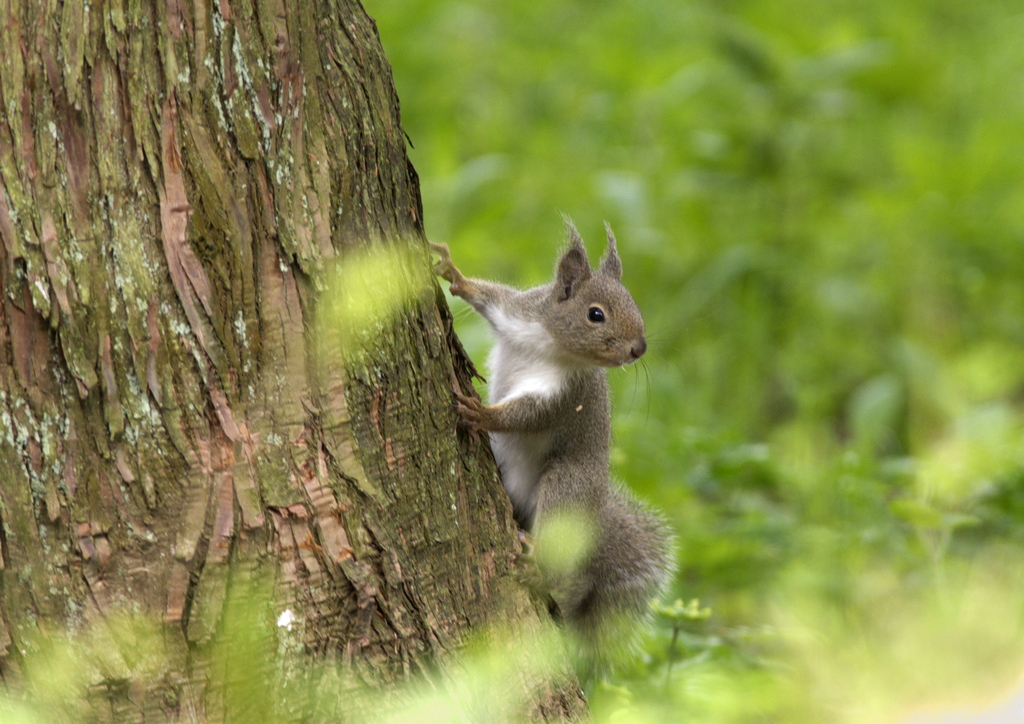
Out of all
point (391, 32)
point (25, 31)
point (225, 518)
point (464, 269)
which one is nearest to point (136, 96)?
point (25, 31)

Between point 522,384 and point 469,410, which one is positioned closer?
point 469,410

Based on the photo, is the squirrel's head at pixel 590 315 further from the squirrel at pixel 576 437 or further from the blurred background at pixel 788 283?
the blurred background at pixel 788 283

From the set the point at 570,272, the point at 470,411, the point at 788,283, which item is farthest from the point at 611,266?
the point at 788,283

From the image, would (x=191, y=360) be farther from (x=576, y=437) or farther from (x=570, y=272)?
(x=570, y=272)

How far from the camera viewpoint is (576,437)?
2898mm

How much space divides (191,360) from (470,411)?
1.98ft

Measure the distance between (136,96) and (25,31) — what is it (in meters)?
0.18

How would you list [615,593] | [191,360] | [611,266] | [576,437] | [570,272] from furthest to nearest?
[611,266] < [570,272] < [576,437] < [615,593] < [191,360]

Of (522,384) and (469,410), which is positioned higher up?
(522,384)

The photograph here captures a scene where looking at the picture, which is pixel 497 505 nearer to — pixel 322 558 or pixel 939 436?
pixel 322 558

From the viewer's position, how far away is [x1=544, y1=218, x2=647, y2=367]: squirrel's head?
9.70 feet

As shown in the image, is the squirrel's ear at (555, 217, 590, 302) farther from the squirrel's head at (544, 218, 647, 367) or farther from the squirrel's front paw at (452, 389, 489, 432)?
the squirrel's front paw at (452, 389, 489, 432)

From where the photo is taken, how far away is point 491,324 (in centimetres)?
316

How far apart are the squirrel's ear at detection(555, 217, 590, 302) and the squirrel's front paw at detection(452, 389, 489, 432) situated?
0.83 meters
